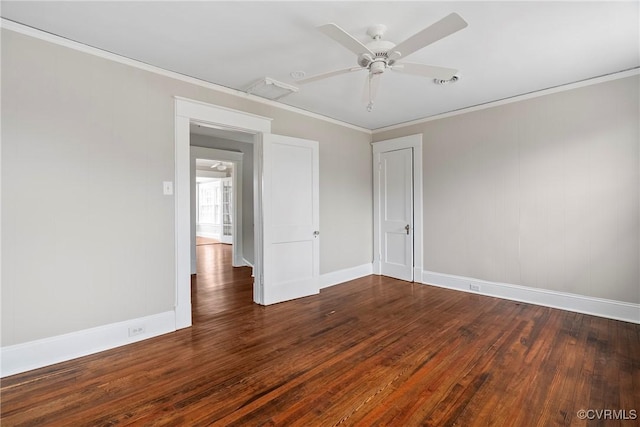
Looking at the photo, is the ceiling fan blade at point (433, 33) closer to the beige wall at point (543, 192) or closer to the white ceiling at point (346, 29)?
the white ceiling at point (346, 29)

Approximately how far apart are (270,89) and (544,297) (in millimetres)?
4212

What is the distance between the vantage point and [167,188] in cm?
308

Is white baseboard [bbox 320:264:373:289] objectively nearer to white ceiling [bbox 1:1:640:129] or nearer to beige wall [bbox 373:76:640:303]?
beige wall [bbox 373:76:640:303]

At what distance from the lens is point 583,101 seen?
3436 mm

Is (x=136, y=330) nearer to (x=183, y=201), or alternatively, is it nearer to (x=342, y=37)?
(x=183, y=201)

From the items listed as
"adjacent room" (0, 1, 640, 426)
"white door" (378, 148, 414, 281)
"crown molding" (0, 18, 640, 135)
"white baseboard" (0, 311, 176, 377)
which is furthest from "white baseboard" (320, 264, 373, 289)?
"crown molding" (0, 18, 640, 135)

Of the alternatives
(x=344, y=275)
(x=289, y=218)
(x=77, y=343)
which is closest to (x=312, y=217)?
(x=289, y=218)

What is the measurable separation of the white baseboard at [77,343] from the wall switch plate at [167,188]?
1213mm

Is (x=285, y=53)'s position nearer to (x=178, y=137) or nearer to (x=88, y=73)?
(x=178, y=137)

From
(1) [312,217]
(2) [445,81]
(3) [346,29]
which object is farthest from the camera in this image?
(1) [312,217]

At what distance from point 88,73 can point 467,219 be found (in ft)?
15.5

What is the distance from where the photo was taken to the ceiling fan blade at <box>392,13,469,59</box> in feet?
5.72

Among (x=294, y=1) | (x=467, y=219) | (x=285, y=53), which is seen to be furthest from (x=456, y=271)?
(x=294, y=1)

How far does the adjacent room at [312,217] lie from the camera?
6.82ft
